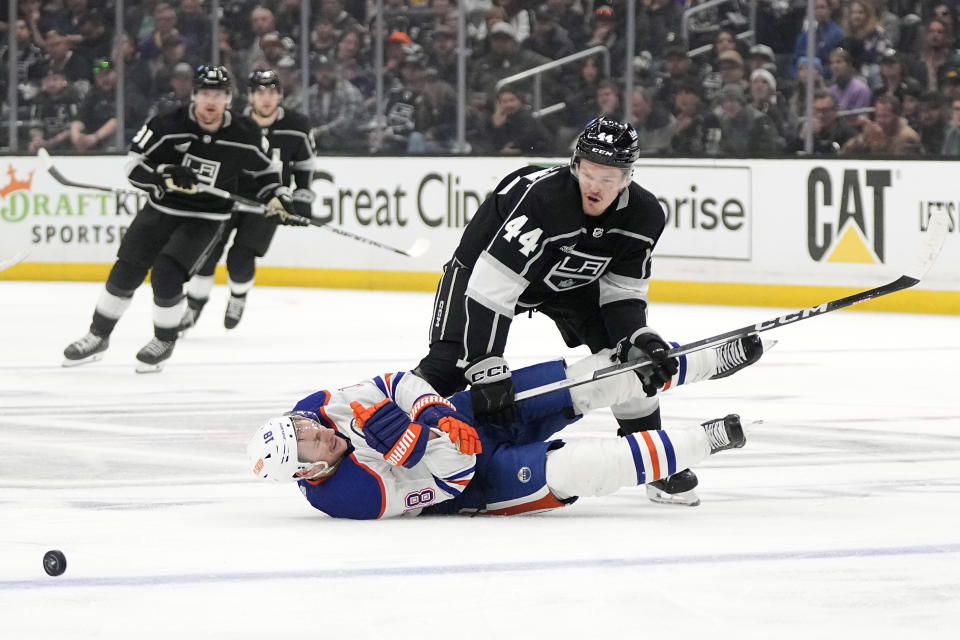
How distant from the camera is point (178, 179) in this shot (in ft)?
24.9

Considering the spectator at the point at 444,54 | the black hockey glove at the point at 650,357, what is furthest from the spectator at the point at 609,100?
the black hockey glove at the point at 650,357

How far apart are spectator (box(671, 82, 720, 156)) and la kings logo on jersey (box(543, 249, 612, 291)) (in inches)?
234

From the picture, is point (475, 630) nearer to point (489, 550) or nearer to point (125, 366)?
point (489, 550)

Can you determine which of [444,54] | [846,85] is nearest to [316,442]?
[846,85]

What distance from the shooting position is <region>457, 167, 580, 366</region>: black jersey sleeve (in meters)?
4.12

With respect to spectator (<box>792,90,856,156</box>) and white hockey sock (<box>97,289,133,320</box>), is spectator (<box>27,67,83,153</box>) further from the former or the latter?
spectator (<box>792,90,856,156</box>)

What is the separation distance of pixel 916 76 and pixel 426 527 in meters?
6.36

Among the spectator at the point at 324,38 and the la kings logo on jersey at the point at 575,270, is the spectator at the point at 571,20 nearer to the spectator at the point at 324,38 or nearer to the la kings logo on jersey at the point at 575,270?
the spectator at the point at 324,38

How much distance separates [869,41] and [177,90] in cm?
492

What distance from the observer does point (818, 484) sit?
15.0 feet

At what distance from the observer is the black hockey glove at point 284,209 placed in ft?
28.1

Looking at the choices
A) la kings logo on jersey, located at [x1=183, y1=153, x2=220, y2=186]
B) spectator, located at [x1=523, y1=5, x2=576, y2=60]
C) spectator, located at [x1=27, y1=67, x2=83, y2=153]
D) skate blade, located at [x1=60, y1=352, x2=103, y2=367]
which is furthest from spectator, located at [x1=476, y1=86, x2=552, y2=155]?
skate blade, located at [x1=60, y1=352, x2=103, y2=367]

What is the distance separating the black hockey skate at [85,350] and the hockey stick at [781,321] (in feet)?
12.8

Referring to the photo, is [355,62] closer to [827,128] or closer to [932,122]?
[827,128]
